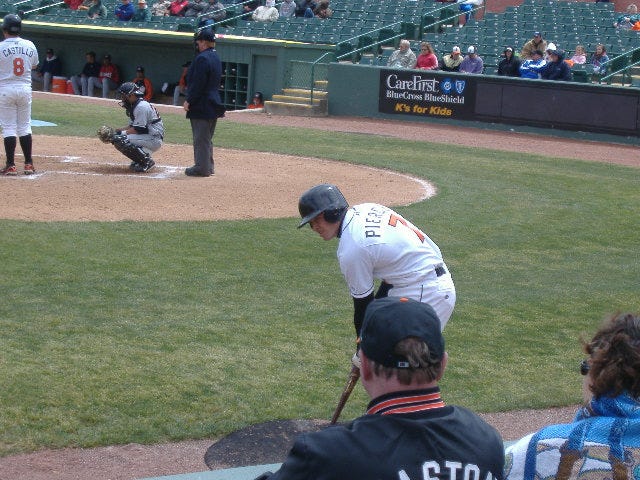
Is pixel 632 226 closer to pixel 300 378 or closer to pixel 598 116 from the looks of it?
pixel 300 378

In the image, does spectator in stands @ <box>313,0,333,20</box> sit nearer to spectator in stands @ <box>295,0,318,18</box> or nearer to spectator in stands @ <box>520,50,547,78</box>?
spectator in stands @ <box>295,0,318,18</box>

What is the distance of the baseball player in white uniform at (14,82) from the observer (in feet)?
37.5

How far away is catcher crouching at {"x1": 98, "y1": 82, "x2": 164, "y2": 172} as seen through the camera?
496 inches

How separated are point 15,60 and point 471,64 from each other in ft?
40.7

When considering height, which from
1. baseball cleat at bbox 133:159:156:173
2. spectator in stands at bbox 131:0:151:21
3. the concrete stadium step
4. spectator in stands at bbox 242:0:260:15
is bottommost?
baseball cleat at bbox 133:159:156:173

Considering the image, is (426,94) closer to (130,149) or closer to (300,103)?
(300,103)

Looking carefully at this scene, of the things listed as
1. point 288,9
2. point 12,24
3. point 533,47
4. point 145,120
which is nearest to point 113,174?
point 145,120

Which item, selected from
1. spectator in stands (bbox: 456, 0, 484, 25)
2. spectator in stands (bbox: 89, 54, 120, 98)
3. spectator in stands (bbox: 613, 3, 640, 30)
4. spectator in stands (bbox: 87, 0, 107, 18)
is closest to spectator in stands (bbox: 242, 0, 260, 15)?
spectator in stands (bbox: 87, 0, 107, 18)

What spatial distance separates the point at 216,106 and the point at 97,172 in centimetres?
183

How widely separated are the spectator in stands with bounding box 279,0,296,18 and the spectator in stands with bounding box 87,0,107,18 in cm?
552

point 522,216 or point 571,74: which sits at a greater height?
point 571,74

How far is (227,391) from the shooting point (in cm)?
570

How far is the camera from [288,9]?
28.0 meters

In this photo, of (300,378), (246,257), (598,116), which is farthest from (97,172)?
(598,116)
